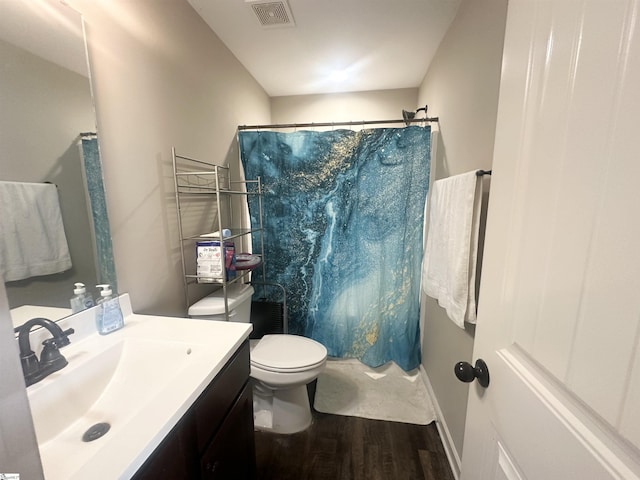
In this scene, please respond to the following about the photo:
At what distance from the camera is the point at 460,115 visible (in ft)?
4.56

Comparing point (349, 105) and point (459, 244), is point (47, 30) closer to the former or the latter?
point (459, 244)

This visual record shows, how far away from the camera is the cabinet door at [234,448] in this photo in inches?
31.5

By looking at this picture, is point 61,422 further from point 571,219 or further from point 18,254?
point 571,219

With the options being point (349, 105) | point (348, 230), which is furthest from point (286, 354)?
point (349, 105)

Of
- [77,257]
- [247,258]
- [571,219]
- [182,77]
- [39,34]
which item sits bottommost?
[247,258]

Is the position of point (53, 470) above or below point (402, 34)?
below

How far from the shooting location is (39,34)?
0.79 metres

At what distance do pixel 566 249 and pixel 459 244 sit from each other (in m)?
A: 0.78

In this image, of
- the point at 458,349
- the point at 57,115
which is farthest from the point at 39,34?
the point at 458,349

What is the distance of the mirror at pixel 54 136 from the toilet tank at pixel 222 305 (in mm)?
457

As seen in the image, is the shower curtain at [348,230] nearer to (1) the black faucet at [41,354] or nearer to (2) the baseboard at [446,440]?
(2) the baseboard at [446,440]

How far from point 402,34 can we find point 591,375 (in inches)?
76.5

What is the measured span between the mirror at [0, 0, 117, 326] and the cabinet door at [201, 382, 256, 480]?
649 millimetres

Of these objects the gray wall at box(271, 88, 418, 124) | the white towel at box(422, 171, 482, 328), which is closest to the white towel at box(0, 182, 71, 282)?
the white towel at box(422, 171, 482, 328)
